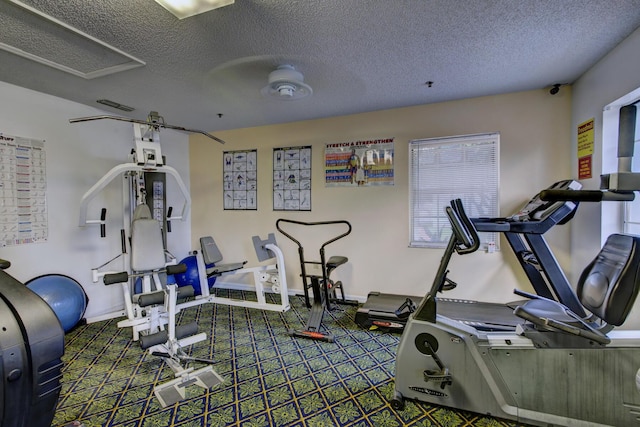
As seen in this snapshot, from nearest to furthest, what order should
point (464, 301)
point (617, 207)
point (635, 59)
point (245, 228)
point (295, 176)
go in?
1. point (635, 59)
2. point (617, 207)
3. point (464, 301)
4. point (295, 176)
5. point (245, 228)

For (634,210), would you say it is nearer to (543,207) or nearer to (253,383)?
(543,207)

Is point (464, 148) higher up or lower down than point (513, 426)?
higher up

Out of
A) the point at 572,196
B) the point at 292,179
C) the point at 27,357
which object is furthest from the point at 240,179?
the point at 572,196

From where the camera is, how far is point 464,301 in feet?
10.6

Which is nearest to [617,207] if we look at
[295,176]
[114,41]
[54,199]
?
[295,176]

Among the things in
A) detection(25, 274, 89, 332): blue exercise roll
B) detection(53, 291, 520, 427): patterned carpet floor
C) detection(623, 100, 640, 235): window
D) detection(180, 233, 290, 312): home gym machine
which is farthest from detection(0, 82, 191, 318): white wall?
detection(623, 100, 640, 235): window

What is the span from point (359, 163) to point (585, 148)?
7.31 feet

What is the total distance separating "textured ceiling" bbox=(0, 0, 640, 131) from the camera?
5.74 ft

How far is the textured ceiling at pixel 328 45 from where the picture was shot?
1.75 m

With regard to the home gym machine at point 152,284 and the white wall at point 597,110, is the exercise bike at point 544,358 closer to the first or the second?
the white wall at point 597,110

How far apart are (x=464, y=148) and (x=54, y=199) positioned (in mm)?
4490

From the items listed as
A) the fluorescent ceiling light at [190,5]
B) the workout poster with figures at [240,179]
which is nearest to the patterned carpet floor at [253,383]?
the workout poster with figures at [240,179]

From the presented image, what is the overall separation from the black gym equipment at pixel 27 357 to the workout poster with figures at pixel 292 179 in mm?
3143

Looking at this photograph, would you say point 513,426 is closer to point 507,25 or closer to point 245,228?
point 507,25
